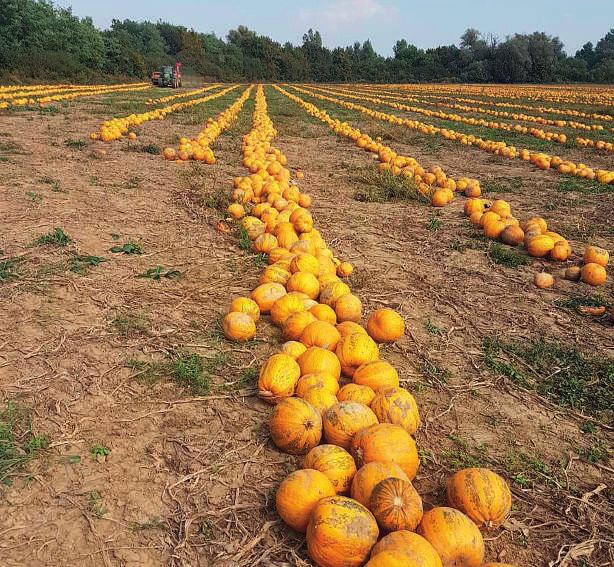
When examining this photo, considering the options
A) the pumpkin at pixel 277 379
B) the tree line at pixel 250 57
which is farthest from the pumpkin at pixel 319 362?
the tree line at pixel 250 57

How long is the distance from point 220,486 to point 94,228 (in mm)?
5192

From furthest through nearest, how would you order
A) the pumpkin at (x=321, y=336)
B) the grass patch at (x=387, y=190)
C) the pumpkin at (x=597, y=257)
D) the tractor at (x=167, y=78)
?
the tractor at (x=167, y=78), the grass patch at (x=387, y=190), the pumpkin at (x=597, y=257), the pumpkin at (x=321, y=336)

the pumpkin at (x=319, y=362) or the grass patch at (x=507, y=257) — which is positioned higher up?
the grass patch at (x=507, y=257)

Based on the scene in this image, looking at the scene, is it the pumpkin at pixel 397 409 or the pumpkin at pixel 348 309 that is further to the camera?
the pumpkin at pixel 348 309

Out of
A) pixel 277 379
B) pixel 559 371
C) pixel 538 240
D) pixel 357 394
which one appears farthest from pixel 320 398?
pixel 538 240

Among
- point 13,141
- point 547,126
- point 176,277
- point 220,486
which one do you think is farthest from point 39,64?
point 220,486

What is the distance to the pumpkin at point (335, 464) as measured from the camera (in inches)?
103

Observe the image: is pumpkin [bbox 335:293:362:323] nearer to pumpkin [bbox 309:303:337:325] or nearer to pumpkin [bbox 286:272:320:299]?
pumpkin [bbox 309:303:337:325]

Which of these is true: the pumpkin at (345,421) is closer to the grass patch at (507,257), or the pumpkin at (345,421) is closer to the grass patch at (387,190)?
the grass patch at (507,257)

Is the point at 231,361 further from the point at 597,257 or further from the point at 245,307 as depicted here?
the point at 597,257

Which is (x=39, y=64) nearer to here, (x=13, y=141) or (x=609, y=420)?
(x=13, y=141)

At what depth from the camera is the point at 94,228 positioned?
22.1 ft

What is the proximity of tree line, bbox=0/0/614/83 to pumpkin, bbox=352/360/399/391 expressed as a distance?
4859 centimetres

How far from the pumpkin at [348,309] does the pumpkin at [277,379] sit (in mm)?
1126
